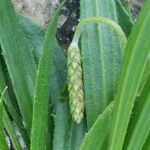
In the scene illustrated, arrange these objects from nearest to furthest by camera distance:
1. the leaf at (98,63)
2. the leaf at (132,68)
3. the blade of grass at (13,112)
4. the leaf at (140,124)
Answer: the leaf at (132,68) → the leaf at (140,124) → the leaf at (98,63) → the blade of grass at (13,112)

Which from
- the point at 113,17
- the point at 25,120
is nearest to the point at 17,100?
the point at 25,120

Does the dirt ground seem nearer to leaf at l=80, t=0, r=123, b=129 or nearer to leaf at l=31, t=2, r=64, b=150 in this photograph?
leaf at l=80, t=0, r=123, b=129

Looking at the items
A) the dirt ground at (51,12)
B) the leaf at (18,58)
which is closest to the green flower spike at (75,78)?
the leaf at (18,58)

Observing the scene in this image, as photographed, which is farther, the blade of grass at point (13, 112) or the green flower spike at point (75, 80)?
the blade of grass at point (13, 112)

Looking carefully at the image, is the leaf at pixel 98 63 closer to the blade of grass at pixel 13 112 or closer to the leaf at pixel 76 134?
the leaf at pixel 76 134

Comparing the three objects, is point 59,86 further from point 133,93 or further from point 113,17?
point 133,93

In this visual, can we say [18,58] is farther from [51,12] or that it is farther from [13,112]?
[51,12]
